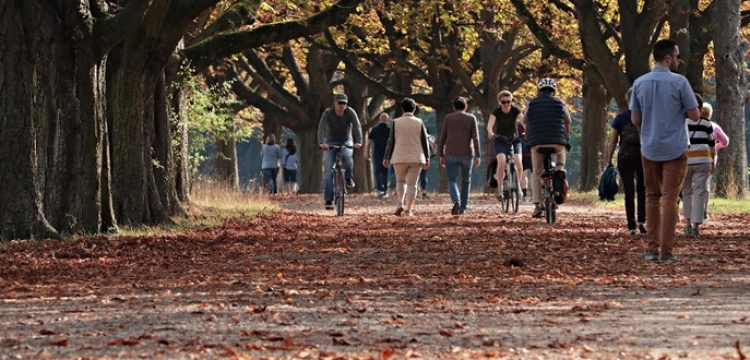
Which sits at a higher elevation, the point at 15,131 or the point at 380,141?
the point at 380,141

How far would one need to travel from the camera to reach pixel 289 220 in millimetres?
23266

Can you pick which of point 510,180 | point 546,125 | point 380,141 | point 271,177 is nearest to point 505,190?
point 510,180

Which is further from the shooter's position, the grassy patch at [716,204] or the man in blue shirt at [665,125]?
the grassy patch at [716,204]

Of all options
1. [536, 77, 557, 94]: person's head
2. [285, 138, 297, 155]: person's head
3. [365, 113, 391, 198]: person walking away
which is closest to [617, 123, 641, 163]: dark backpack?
[536, 77, 557, 94]: person's head

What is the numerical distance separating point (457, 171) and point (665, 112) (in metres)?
10.8

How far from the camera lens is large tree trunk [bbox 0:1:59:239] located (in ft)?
54.3

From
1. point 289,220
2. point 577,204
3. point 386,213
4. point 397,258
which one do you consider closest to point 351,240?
point 397,258

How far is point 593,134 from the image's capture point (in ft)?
127

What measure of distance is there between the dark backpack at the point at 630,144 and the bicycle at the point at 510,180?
6.73 metres

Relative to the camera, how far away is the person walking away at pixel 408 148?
2348 cm

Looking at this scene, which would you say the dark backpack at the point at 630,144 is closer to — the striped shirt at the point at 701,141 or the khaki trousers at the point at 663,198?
the striped shirt at the point at 701,141

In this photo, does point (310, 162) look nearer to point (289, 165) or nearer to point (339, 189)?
point (289, 165)

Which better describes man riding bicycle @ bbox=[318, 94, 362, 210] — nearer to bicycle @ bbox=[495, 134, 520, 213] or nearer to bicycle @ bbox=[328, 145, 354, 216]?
bicycle @ bbox=[328, 145, 354, 216]

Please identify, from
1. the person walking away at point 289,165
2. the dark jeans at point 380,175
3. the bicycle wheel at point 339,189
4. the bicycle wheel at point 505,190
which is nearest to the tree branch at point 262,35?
the bicycle wheel at point 339,189
